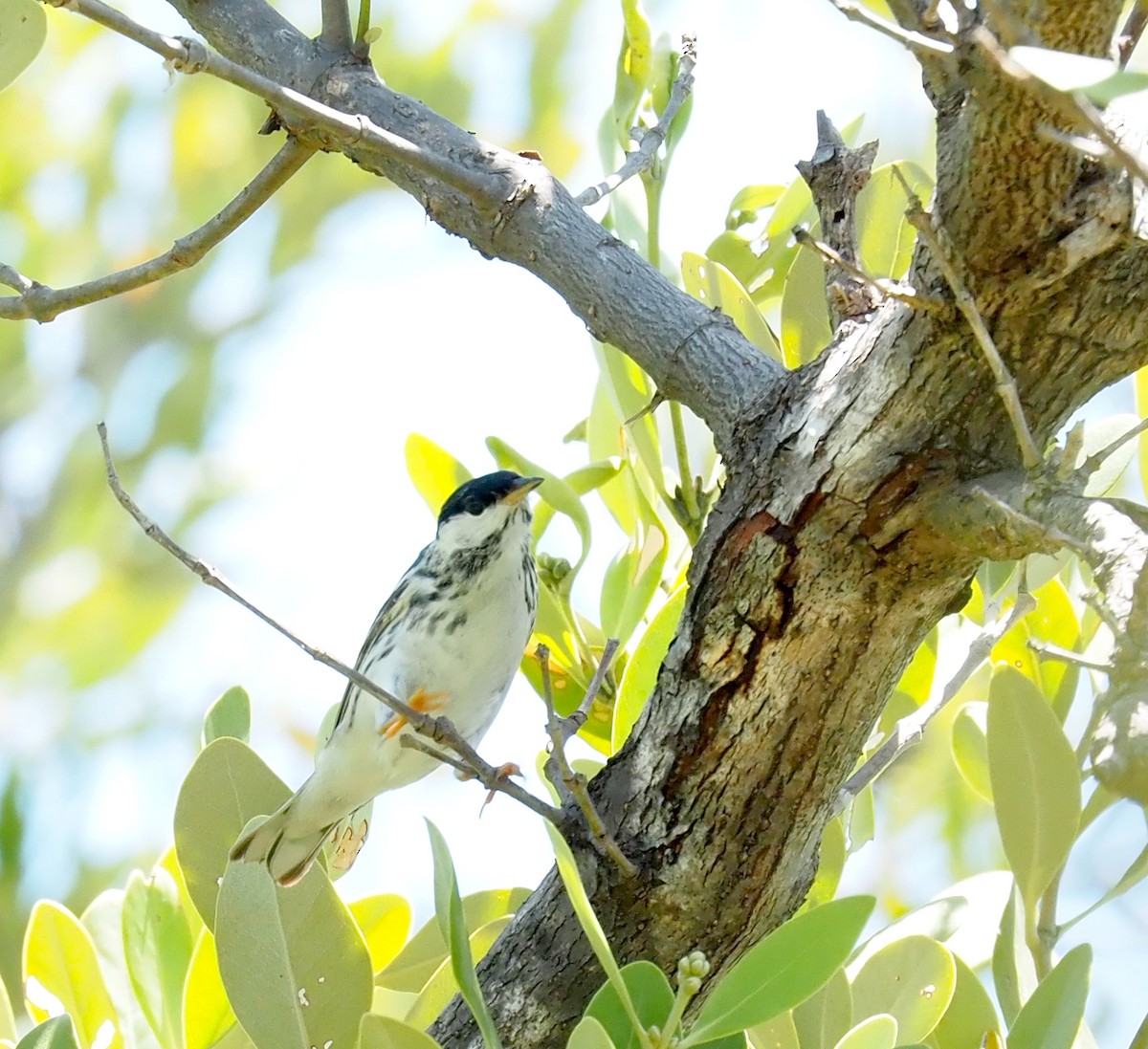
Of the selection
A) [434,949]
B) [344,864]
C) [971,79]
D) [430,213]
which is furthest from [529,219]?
[344,864]

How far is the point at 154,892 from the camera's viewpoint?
5.94 ft

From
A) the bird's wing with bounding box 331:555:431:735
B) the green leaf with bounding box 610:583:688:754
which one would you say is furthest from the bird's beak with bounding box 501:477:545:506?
the green leaf with bounding box 610:583:688:754

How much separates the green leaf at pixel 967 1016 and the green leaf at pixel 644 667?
1.61ft

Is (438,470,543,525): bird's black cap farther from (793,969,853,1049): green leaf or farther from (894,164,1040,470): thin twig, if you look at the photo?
(894,164,1040,470): thin twig

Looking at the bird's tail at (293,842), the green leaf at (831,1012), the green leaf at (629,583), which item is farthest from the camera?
the bird's tail at (293,842)

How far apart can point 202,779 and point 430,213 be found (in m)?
0.77

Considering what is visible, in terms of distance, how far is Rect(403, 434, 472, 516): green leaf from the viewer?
2.17 metres

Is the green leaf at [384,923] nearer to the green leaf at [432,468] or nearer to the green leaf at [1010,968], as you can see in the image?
the green leaf at [432,468]

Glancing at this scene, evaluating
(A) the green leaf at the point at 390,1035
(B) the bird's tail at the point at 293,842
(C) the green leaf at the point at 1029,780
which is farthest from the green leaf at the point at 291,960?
(B) the bird's tail at the point at 293,842

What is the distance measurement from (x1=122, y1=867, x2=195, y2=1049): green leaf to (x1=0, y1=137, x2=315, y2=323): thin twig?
2.41 feet

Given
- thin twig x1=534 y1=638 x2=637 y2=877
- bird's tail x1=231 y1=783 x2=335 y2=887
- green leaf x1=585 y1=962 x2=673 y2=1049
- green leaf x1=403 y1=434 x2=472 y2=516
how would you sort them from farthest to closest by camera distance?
1. bird's tail x1=231 y1=783 x2=335 y2=887
2. green leaf x1=403 y1=434 x2=472 y2=516
3. thin twig x1=534 y1=638 x2=637 y2=877
4. green leaf x1=585 y1=962 x2=673 y2=1049

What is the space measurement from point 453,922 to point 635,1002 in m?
0.18

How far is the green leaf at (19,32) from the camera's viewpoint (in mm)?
1841

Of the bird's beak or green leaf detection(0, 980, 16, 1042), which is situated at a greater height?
the bird's beak
